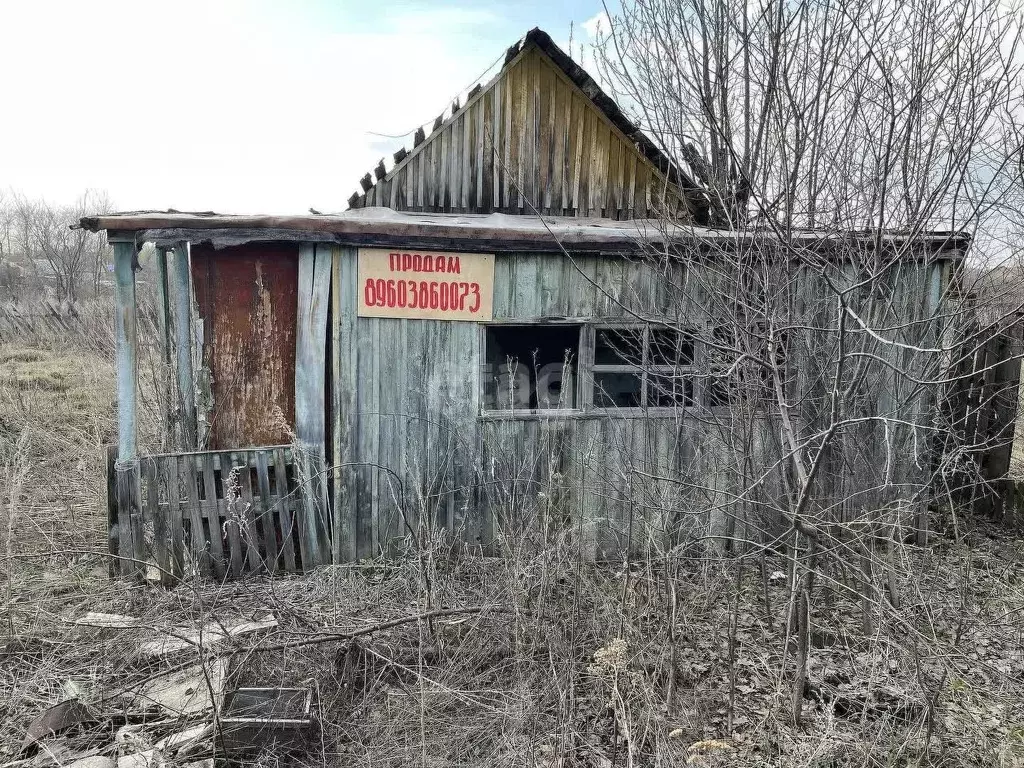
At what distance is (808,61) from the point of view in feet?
11.6

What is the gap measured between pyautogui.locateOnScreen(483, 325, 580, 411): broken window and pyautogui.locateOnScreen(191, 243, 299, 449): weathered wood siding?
190 centimetres

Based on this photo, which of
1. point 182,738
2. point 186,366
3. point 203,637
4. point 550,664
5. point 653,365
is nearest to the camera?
point 182,738

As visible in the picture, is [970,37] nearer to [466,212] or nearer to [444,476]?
[444,476]

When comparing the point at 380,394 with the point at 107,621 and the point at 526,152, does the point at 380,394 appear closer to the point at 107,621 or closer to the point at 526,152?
the point at 107,621

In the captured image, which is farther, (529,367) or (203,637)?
(529,367)

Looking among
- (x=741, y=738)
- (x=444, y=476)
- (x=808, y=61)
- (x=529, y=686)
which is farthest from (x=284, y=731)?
(x=808, y=61)

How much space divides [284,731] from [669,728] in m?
2.07

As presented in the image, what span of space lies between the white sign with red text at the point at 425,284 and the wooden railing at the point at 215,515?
1536 millimetres

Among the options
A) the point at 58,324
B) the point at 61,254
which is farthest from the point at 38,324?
the point at 61,254

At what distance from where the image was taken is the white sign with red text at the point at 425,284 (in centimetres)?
581

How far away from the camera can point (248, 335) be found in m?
5.95

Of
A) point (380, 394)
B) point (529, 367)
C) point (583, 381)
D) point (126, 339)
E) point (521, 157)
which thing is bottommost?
point (380, 394)

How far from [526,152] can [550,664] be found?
6.18 metres

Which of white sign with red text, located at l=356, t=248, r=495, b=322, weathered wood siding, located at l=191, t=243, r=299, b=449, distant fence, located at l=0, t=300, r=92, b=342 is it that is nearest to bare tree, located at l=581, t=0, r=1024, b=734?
white sign with red text, located at l=356, t=248, r=495, b=322
